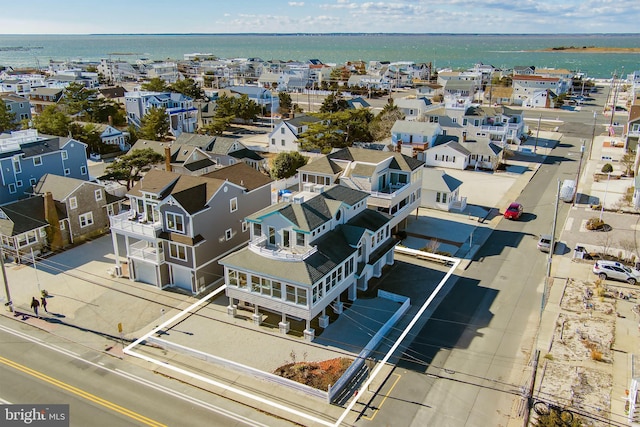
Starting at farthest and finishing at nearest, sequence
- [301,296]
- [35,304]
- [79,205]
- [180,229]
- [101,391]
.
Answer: [79,205] < [180,229] < [35,304] < [301,296] < [101,391]

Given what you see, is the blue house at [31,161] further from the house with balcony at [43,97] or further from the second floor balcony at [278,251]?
the house with balcony at [43,97]

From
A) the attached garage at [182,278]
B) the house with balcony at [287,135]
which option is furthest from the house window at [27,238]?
the house with balcony at [287,135]

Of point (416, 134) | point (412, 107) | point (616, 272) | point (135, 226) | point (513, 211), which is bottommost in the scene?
point (616, 272)

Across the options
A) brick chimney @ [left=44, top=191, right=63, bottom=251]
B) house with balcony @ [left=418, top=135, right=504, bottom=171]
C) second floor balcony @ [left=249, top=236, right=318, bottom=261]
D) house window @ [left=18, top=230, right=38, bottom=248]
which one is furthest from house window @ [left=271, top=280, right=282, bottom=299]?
house with balcony @ [left=418, top=135, right=504, bottom=171]

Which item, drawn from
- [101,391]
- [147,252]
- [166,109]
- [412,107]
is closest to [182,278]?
[147,252]

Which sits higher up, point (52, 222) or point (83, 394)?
point (52, 222)

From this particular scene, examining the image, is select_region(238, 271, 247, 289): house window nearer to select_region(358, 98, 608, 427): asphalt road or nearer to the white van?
select_region(358, 98, 608, 427): asphalt road

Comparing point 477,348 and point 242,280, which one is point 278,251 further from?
point 477,348
